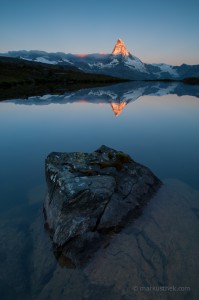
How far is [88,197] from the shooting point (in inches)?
380

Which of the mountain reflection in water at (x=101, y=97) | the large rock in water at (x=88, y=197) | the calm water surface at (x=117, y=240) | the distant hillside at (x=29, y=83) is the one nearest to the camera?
the calm water surface at (x=117, y=240)

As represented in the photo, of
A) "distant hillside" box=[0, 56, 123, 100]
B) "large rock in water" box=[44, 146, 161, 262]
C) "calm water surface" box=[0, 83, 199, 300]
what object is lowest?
"distant hillside" box=[0, 56, 123, 100]

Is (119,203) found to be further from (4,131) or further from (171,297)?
(4,131)

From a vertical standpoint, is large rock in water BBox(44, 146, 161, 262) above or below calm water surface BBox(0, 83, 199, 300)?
above

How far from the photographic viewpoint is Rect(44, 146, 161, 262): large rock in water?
908 cm

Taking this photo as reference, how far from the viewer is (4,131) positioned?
1061 inches

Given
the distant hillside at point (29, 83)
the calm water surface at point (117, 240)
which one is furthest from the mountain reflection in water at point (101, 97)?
the calm water surface at point (117, 240)

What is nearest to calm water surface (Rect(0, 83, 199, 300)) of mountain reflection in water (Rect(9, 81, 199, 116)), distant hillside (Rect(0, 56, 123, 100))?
mountain reflection in water (Rect(9, 81, 199, 116))

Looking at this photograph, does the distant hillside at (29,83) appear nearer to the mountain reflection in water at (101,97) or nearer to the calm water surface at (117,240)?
the mountain reflection in water at (101,97)

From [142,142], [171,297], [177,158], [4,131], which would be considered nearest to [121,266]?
[171,297]

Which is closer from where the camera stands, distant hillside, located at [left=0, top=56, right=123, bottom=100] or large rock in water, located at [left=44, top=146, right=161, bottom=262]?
large rock in water, located at [left=44, top=146, right=161, bottom=262]

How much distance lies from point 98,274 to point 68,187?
3.21 metres

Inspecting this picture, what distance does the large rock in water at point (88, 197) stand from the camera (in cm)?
908

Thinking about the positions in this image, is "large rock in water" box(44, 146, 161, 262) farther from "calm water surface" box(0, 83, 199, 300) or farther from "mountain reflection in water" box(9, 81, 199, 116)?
"mountain reflection in water" box(9, 81, 199, 116)
